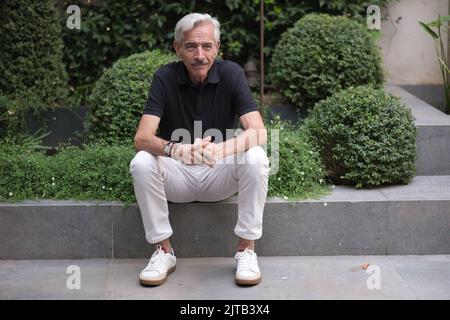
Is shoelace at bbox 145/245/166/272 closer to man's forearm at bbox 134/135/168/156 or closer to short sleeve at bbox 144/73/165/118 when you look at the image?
man's forearm at bbox 134/135/168/156

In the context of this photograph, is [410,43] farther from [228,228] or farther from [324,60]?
[228,228]

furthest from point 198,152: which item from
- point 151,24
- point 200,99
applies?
point 151,24

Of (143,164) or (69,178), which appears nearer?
(143,164)

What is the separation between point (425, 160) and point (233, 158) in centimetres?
160

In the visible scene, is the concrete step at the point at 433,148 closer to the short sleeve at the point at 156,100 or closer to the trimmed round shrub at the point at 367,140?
the trimmed round shrub at the point at 367,140

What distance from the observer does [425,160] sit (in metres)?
5.21

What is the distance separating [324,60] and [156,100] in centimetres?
178

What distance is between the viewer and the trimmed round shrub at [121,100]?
528 cm

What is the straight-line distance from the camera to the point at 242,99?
4.31 meters

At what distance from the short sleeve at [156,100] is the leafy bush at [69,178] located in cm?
52

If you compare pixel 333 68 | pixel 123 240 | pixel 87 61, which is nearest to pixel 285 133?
pixel 333 68

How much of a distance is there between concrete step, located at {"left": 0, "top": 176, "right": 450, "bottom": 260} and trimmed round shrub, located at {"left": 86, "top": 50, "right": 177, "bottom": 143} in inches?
34.3

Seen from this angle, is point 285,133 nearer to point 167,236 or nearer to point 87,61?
point 167,236

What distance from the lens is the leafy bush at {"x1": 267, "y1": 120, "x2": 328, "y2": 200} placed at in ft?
15.3
